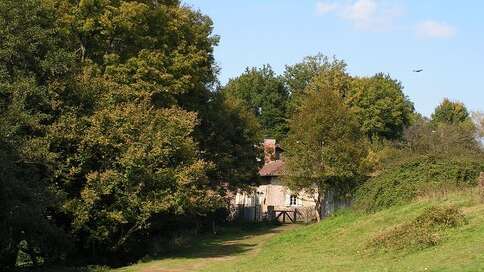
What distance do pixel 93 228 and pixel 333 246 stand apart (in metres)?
9.76

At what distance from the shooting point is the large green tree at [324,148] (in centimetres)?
4044

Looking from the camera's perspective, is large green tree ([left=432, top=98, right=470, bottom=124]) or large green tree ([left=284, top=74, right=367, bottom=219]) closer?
large green tree ([left=284, top=74, right=367, bottom=219])

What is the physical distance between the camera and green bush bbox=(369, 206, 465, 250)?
18.3 metres

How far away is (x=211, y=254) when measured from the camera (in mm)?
28531

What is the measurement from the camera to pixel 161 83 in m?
31.8

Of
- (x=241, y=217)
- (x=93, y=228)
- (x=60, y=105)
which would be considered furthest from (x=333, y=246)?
(x=241, y=217)

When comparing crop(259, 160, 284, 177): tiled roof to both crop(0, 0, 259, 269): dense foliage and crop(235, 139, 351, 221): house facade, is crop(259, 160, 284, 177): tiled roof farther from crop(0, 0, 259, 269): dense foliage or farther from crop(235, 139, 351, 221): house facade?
crop(0, 0, 259, 269): dense foliage

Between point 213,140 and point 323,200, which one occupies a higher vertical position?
point 213,140

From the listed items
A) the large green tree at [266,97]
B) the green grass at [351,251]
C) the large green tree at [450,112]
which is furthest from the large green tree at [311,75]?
the green grass at [351,251]

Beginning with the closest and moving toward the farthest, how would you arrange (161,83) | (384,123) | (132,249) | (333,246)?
(333,246) → (132,249) → (161,83) → (384,123)

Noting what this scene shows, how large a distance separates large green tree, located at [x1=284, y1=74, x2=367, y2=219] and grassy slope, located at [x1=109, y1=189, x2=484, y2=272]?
793 cm

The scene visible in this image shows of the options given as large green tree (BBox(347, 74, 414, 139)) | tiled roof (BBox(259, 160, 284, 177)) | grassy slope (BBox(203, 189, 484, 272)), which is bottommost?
grassy slope (BBox(203, 189, 484, 272))

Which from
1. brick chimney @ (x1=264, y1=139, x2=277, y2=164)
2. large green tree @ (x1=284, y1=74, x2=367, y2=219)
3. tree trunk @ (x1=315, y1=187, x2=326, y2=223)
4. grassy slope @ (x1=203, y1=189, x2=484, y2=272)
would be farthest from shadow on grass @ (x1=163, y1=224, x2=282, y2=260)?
brick chimney @ (x1=264, y1=139, x2=277, y2=164)

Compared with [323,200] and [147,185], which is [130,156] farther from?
[323,200]
